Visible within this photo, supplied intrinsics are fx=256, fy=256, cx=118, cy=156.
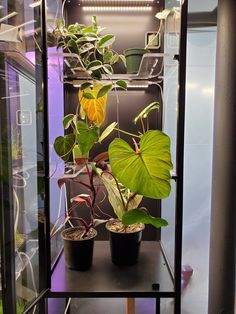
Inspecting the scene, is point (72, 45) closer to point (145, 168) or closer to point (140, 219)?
point (145, 168)

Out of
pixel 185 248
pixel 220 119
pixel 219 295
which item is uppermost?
pixel 220 119

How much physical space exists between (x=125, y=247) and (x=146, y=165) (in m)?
0.43

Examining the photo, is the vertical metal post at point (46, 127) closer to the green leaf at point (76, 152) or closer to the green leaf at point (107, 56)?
the green leaf at point (76, 152)

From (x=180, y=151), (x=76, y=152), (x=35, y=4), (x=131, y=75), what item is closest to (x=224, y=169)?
(x=180, y=151)

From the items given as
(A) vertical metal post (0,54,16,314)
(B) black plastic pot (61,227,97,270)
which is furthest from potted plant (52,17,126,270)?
(A) vertical metal post (0,54,16,314)

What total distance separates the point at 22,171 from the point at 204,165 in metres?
1.08

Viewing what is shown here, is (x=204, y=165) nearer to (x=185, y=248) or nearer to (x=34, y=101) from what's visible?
(x=185, y=248)

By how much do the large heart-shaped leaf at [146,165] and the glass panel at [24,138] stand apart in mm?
307

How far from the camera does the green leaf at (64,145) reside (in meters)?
1.06

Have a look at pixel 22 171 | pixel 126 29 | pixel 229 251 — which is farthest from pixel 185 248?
pixel 126 29

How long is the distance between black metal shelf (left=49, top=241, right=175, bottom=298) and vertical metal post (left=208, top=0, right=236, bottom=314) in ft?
1.56

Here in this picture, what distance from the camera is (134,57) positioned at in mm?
1186

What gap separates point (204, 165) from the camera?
1587 mm

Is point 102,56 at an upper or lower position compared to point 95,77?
upper
